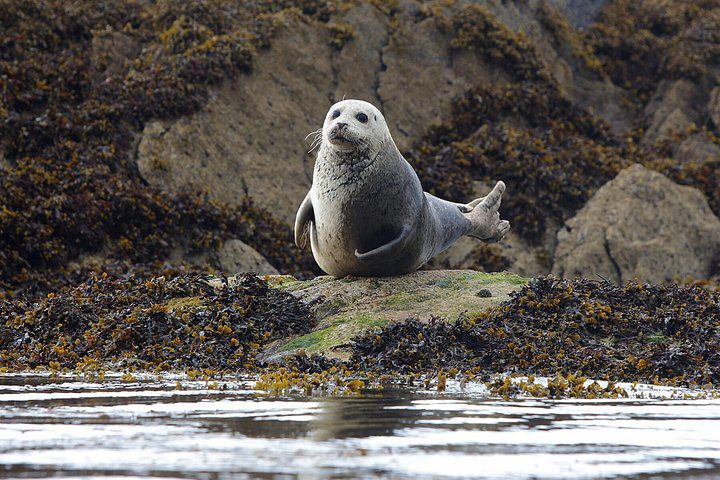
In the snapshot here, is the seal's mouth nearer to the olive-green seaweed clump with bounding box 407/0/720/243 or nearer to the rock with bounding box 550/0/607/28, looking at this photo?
the olive-green seaweed clump with bounding box 407/0/720/243

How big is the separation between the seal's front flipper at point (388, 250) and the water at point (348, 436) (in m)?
2.55

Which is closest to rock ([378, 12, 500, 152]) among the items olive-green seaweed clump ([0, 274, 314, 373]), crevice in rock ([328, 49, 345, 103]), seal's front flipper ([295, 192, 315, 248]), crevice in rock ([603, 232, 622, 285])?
crevice in rock ([328, 49, 345, 103])

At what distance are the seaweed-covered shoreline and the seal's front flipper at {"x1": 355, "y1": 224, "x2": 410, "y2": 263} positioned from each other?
0.59 m

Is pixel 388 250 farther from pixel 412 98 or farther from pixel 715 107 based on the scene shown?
pixel 715 107

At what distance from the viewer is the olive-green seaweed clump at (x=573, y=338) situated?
6375mm

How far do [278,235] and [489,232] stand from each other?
412 centimetres

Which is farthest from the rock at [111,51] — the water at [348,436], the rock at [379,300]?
the water at [348,436]

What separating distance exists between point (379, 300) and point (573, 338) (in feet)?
5.00

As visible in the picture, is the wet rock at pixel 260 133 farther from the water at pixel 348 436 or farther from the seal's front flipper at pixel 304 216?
the water at pixel 348 436

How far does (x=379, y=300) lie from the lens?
7.72 metres

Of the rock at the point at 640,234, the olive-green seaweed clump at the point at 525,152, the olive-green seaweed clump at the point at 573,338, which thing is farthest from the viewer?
→ the olive-green seaweed clump at the point at 525,152

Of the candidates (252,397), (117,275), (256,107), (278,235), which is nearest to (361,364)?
(252,397)

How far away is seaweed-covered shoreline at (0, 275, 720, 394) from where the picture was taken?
6.42 m

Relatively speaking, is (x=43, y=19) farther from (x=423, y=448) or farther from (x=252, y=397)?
(x=423, y=448)
